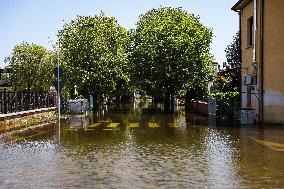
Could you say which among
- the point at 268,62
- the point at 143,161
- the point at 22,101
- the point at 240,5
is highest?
the point at 240,5

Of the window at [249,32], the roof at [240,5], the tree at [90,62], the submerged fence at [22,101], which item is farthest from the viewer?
the tree at [90,62]

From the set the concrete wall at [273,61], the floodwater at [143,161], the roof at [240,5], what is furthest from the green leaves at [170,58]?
the floodwater at [143,161]

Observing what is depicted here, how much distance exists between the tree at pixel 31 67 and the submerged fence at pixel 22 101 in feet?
112

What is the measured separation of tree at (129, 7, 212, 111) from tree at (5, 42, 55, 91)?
105 ft

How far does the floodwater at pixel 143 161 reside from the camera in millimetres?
8727

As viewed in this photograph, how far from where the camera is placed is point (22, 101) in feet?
94.5

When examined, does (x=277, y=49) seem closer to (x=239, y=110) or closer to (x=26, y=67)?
(x=239, y=110)

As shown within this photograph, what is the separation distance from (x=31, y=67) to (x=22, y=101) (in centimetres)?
4412

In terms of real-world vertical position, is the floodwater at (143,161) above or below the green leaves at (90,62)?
below

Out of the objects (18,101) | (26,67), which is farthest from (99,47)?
(26,67)

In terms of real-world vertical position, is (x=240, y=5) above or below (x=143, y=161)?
above

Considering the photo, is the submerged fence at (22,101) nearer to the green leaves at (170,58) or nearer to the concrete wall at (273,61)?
the green leaves at (170,58)

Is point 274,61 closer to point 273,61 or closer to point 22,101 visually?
point 273,61

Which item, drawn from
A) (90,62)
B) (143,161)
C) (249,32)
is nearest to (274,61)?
(249,32)
